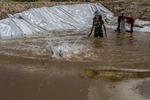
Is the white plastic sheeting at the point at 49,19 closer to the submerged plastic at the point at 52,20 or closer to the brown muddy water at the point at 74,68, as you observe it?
the submerged plastic at the point at 52,20

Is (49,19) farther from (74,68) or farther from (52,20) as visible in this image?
(74,68)

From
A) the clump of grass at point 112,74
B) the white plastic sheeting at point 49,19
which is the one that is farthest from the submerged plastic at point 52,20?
the clump of grass at point 112,74

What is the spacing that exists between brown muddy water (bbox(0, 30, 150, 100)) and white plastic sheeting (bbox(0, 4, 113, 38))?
1.20 metres

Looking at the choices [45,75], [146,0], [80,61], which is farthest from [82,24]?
[45,75]

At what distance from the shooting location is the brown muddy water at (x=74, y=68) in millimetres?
7676

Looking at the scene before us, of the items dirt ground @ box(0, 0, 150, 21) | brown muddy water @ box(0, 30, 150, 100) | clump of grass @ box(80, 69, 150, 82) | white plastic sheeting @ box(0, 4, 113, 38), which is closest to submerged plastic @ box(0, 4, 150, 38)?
white plastic sheeting @ box(0, 4, 113, 38)

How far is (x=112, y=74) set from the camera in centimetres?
943

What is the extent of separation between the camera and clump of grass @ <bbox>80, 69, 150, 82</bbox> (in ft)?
30.0

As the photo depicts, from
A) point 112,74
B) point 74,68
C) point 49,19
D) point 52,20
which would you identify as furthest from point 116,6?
point 112,74

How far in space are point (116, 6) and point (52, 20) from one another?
236 inches

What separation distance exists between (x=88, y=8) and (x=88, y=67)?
11.4 metres

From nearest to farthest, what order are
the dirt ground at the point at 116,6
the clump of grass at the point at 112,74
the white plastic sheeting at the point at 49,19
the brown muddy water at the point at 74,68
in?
1. the brown muddy water at the point at 74,68
2. the clump of grass at the point at 112,74
3. the white plastic sheeting at the point at 49,19
4. the dirt ground at the point at 116,6

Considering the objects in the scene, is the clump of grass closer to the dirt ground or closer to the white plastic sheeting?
the white plastic sheeting

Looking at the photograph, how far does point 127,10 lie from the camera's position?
2142 cm
